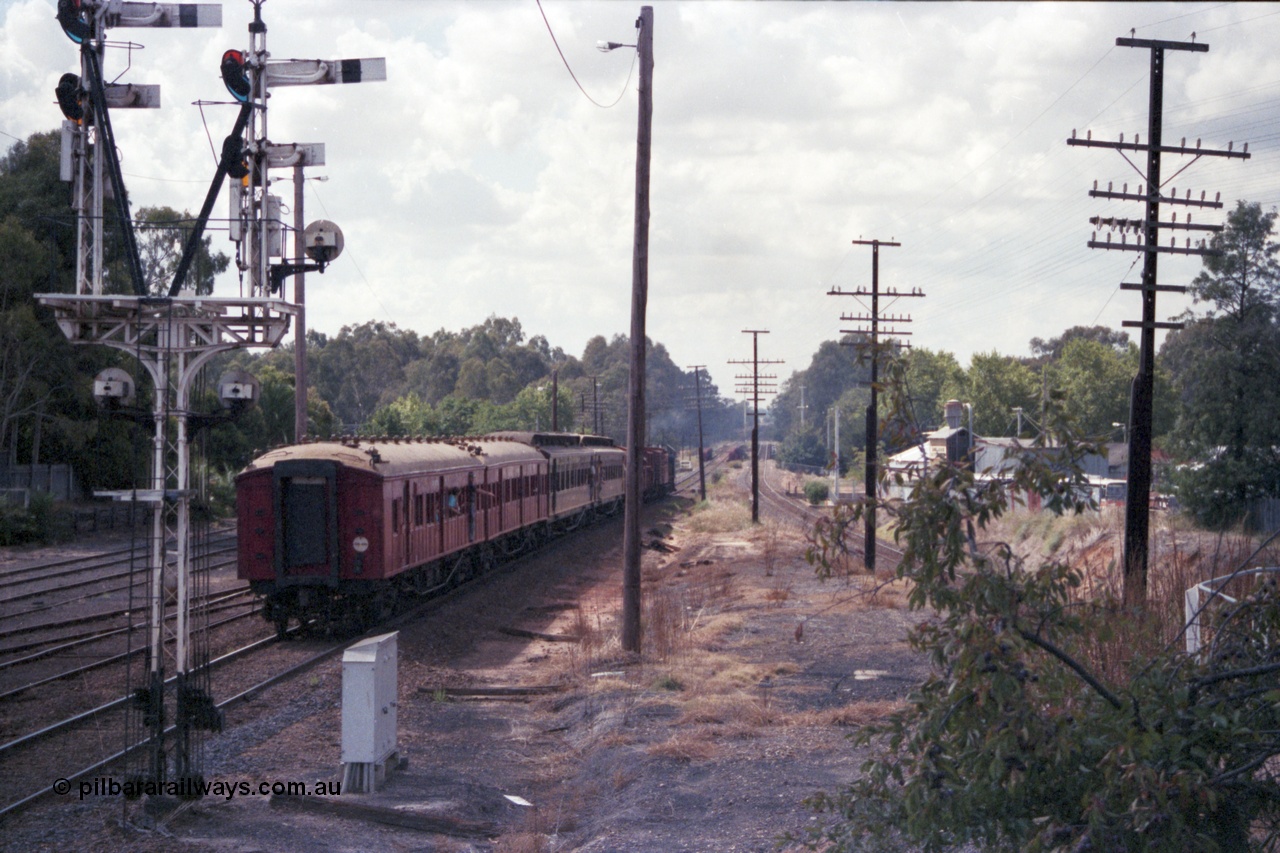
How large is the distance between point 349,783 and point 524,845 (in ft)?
6.34

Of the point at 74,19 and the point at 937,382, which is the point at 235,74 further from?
the point at 937,382

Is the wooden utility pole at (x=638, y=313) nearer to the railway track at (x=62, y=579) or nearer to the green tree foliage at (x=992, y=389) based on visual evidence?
the railway track at (x=62, y=579)

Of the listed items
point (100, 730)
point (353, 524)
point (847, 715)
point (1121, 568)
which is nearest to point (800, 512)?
point (353, 524)

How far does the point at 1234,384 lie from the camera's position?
38.8 m

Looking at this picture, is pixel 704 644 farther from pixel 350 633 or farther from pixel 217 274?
pixel 217 274

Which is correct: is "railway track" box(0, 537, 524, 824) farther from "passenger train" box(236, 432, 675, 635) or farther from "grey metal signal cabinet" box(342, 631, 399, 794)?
"grey metal signal cabinet" box(342, 631, 399, 794)

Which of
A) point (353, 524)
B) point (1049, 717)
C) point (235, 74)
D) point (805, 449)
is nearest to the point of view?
point (1049, 717)

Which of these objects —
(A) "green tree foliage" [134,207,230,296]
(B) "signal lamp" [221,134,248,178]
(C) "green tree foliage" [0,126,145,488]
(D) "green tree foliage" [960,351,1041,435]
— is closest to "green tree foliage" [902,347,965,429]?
(D) "green tree foliage" [960,351,1041,435]

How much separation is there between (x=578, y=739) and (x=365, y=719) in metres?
3.20

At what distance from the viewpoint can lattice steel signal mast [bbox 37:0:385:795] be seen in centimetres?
895

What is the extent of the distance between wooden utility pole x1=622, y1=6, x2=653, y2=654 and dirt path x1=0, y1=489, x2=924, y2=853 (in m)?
0.67

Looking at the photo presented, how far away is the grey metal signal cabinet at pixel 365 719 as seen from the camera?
30.8 ft

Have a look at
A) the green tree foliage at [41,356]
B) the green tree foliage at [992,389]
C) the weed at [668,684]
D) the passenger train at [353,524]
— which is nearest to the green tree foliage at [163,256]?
the green tree foliage at [41,356]

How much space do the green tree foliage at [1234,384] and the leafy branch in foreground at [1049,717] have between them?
34874mm
